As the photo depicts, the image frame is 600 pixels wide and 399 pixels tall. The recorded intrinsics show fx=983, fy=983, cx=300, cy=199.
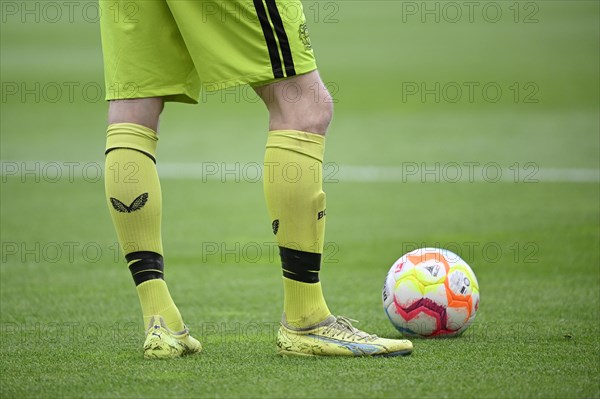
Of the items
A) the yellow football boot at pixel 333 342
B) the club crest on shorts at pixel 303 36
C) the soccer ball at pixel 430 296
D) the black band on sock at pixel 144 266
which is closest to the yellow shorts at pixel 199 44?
the club crest on shorts at pixel 303 36

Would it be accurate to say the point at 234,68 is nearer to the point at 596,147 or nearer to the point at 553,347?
the point at 553,347

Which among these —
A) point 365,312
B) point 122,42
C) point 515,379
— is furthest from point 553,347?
point 122,42

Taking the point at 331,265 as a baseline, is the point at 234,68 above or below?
above

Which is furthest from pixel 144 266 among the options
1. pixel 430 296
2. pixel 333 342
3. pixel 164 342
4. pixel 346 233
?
pixel 346 233

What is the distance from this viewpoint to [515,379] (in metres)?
2.48

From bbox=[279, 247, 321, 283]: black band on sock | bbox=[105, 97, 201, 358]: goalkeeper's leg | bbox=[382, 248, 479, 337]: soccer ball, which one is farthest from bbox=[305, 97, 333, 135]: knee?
bbox=[382, 248, 479, 337]: soccer ball

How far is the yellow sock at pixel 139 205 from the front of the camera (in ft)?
9.53

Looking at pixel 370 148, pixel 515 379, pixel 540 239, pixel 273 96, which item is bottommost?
pixel 515 379

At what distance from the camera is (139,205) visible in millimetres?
2922

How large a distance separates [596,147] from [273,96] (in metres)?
9.76

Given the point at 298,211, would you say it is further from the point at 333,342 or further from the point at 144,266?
the point at 144,266

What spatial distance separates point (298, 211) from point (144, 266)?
521 mm

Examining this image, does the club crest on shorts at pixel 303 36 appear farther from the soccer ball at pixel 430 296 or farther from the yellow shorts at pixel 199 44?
the soccer ball at pixel 430 296

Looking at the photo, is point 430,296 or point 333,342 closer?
point 333,342
